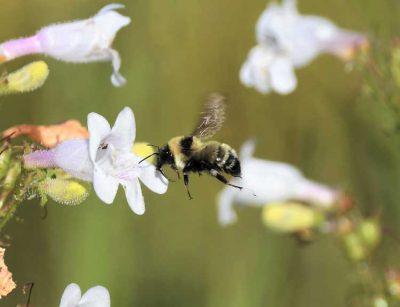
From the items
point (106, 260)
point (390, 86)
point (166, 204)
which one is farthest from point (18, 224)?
point (390, 86)

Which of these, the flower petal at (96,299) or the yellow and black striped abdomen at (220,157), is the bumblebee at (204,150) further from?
the flower petal at (96,299)

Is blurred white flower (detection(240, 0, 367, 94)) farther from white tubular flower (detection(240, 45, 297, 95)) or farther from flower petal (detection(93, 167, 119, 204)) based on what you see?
flower petal (detection(93, 167, 119, 204))

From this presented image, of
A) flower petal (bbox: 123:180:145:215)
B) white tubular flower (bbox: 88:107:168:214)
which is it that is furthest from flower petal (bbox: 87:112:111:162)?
flower petal (bbox: 123:180:145:215)

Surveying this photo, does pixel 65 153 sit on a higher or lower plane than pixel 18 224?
higher

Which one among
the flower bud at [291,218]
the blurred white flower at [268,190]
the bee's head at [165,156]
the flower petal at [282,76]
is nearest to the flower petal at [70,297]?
the bee's head at [165,156]

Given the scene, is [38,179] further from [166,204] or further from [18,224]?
[166,204]

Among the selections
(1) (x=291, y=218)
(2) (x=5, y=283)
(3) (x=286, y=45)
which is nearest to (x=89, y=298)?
(2) (x=5, y=283)
